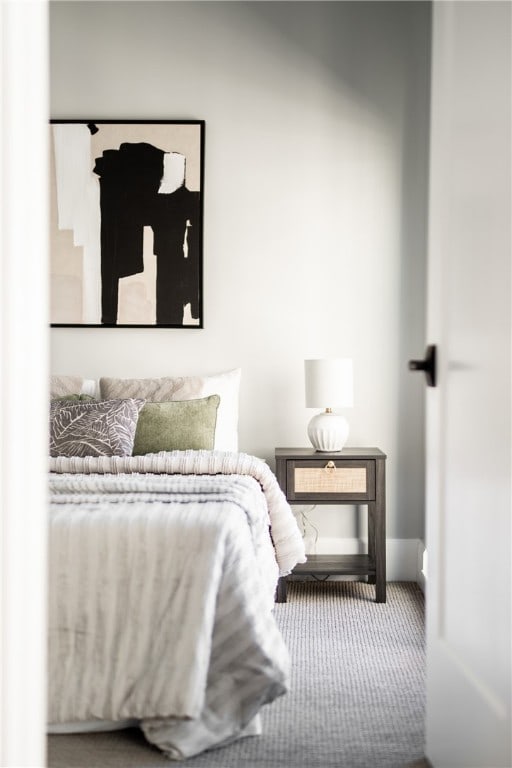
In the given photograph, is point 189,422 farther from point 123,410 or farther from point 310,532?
point 310,532

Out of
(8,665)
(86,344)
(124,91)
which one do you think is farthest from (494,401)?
(124,91)

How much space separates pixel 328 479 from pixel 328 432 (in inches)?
9.2

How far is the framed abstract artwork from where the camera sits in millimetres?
4402

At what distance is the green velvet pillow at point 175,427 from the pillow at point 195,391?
17cm

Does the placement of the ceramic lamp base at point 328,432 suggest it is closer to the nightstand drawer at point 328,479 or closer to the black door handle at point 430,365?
the nightstand drawer at point 328,479

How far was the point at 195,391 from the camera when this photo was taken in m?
4.16

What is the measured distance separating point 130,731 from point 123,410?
1643 mm

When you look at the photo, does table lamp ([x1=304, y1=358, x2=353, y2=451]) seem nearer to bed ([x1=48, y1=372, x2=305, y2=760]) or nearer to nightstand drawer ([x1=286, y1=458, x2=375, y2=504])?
nightstand drawer ([x1=286, y1=458, x2=375, y2=504])

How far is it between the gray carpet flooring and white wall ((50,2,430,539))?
995 millimetres

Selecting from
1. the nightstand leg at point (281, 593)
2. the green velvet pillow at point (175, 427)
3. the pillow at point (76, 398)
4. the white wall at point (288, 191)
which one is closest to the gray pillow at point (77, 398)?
the pillow at point (76, 398)

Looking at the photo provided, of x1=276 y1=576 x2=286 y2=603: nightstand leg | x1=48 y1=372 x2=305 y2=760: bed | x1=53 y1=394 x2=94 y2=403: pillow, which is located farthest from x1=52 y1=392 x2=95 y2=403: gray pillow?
x1=48 y1=372 x2=305 y2=760: bed

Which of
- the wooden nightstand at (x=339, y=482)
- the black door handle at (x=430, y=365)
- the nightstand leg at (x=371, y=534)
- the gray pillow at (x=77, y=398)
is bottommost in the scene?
the nightstand leg at (x=371, y=534)

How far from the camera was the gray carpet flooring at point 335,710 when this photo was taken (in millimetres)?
2234

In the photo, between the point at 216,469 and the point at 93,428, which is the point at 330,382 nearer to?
the point at 216,469
